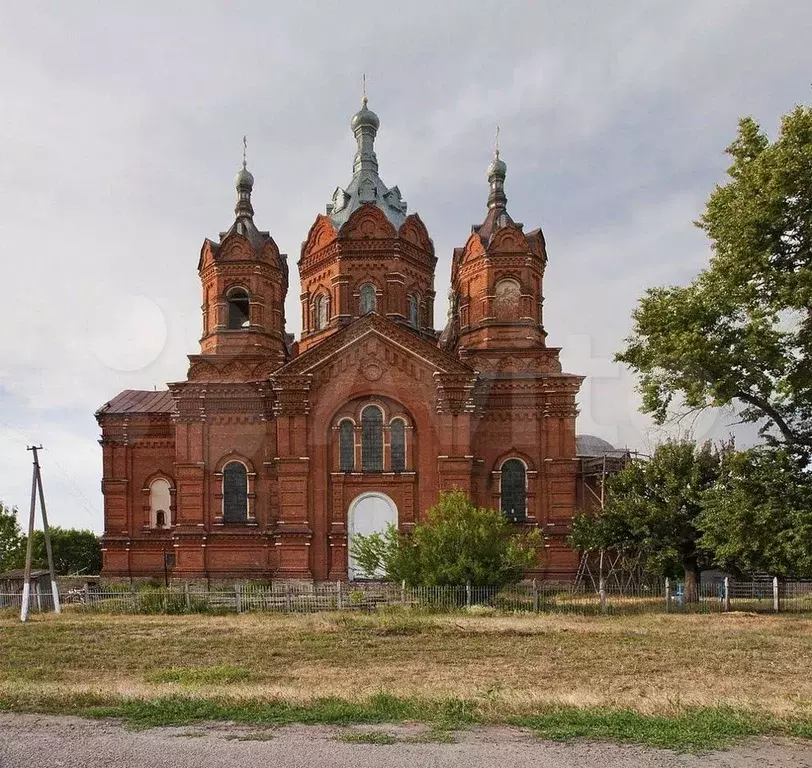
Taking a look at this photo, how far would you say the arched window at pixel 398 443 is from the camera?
3123 cm

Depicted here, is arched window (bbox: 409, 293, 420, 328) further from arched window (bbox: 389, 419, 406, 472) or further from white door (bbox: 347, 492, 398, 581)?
white door (bbox: 347, 492, 398, 581)

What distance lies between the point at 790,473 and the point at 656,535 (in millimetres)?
6990

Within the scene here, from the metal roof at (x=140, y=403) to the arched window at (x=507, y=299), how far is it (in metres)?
13.6

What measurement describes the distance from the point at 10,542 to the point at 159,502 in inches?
712

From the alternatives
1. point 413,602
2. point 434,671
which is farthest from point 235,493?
point 434,671

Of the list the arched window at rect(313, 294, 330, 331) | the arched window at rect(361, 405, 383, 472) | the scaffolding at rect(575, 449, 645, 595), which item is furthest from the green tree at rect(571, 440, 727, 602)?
the arched window at rect(313, 294, 330, 331)

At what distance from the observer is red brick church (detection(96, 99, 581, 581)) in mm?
30828

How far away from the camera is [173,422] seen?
33.2 meters

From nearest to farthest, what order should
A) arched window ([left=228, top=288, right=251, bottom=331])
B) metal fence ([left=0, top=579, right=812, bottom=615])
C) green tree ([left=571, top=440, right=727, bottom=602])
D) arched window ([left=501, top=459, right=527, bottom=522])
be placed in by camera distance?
1. metal fence ([left=0, top=579, right=812, bottom=615])
2. green tree ([left=571, top=440, right=727, bottom=602])
3. arched window ([left=501, top=459, right=527, bottom=522])
4. arched window ([left=228, top=288, right=251, bottom=331])

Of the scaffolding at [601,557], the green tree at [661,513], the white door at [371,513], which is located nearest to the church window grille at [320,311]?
the white door at [371,513]

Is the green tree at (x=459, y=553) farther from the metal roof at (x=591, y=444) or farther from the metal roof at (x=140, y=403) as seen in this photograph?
the metal roof at (x=591, y=444)

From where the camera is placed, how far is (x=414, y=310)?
119 feet

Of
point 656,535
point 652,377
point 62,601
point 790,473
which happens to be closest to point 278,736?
point 652,377

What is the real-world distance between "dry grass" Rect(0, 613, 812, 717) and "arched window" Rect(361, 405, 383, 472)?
888cm
